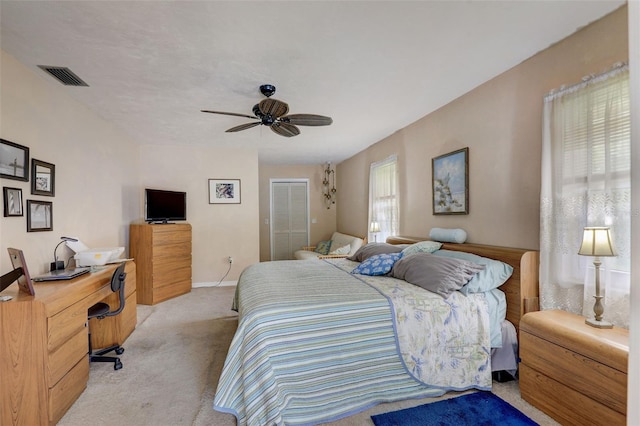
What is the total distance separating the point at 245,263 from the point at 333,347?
12.2 ft

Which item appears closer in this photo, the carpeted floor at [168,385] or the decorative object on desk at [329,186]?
the carpeted floor at [168,385]

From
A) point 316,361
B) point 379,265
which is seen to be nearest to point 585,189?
point 379,265

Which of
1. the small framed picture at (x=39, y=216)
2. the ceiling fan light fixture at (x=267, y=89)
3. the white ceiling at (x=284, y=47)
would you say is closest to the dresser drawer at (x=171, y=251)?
the small framed picture at (x=39, y=216)

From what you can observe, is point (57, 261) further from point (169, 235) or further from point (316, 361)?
point (316, 361)

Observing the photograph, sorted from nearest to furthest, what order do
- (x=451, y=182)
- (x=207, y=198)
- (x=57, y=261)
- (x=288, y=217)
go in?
(x=57, y=261) < (x=451, y=182) < (x=207, y=198) < (x=288, y=217)

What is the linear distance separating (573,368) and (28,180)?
3.91 meters

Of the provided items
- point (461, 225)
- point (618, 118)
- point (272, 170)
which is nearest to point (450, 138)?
point (461, 225)

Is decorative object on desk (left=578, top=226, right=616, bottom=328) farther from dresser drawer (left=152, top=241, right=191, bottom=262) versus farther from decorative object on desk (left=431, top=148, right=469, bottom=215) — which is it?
dresser drawer (left=152, top=241, right=191, bottom=262)

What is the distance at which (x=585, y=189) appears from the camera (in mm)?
1893

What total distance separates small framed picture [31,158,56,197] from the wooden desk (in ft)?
2.77

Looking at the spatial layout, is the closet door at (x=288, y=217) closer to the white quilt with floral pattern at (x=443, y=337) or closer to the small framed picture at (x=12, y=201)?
the small framed picture at (x=12, y=201)

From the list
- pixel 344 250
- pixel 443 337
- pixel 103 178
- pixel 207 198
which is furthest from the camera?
pixel 344 250

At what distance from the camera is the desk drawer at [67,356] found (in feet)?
5.76

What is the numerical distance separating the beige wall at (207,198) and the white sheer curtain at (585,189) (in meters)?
4.20
